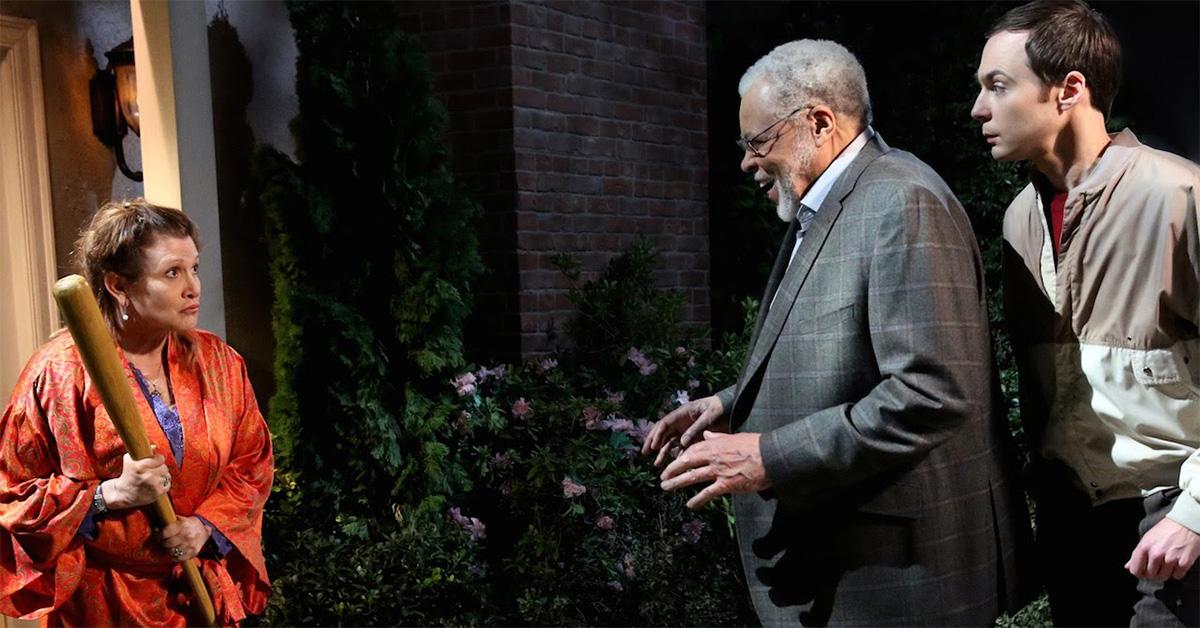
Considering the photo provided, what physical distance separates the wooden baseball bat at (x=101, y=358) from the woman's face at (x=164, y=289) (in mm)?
261

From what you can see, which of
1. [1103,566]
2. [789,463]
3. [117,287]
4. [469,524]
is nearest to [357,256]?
[469,524]

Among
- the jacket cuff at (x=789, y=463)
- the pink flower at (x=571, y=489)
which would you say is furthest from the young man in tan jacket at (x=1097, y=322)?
the pink flower at (x=571, y=489)

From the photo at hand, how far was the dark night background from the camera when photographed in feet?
18.7

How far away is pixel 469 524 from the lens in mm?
4406

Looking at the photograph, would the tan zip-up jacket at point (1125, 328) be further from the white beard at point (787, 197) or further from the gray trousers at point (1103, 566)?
the white beard at point (787, 197)

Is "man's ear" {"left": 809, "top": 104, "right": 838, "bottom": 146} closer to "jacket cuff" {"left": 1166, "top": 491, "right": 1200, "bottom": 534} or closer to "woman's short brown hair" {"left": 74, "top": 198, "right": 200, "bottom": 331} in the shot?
"jacket cuff" {"left": 1166, "top": 491, "right": 1200, "bottom": 534}

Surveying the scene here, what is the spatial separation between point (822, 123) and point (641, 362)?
8.65 ft

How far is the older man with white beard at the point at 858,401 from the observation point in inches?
85.0

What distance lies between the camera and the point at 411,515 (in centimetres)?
424

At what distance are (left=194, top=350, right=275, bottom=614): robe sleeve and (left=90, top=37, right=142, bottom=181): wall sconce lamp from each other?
1795 mm

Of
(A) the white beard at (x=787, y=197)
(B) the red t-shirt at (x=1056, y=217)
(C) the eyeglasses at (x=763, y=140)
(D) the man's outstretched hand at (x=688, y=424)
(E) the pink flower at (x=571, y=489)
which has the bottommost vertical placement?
(E) the pink flower at (x=571, y=489)

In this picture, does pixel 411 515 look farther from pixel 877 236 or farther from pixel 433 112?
pixel 877 236

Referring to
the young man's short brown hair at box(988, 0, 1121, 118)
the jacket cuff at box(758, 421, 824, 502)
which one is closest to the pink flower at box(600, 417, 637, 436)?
the jacket cuff at box(758, 421, 824, 502)

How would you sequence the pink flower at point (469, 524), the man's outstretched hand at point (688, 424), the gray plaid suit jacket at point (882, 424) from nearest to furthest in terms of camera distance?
the gray plaid suit jacket at point (882, 424) → the man's outstretched hand at point (688, 424) → the pink flower at point (469, 524)
